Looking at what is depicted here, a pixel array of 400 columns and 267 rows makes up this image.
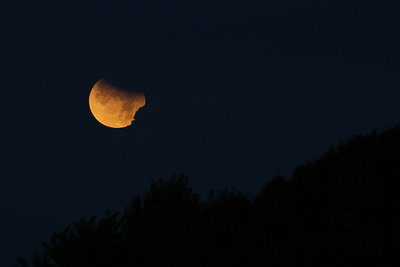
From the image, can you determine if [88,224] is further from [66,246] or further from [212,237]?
[212,237]

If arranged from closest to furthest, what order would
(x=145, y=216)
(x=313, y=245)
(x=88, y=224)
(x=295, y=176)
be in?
(x=313, y=245) → (x=295, y=176) → (x=88, y=224) → (x=145, y=216)

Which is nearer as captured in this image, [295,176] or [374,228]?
[374,228]

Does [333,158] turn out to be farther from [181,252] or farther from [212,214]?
[181,252]

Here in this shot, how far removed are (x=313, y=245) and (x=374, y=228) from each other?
2.04 m

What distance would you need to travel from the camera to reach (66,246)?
23141 mm

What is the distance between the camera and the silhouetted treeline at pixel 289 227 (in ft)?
57.9

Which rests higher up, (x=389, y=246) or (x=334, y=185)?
(x=334, y=185)

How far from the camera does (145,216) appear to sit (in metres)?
27.8

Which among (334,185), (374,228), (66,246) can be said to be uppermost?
(334,185)

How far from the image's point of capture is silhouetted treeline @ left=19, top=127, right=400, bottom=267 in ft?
57.9

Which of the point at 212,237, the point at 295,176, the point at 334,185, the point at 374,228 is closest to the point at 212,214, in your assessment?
the point at 212,237

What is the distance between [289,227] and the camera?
1945 cm

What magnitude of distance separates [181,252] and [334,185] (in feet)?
20.5

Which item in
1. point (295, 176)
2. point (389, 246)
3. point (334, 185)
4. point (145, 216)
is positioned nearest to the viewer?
point (389, 246)
